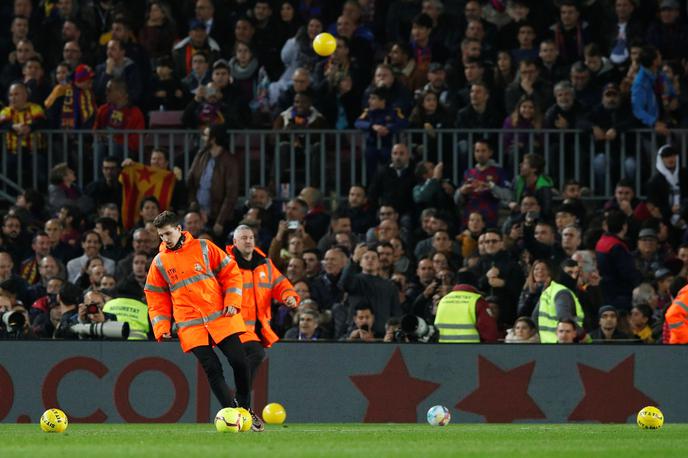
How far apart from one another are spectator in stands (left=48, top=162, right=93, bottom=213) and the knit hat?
53.6 inches

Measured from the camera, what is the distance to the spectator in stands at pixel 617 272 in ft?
68.1

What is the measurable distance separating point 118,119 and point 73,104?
0.70 meters

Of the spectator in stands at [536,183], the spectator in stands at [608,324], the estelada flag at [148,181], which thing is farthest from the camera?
the estelada flag at [148,181]

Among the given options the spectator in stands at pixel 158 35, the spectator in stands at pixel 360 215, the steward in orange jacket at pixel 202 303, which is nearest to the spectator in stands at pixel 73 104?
the spectator in stands at pixel 158 35

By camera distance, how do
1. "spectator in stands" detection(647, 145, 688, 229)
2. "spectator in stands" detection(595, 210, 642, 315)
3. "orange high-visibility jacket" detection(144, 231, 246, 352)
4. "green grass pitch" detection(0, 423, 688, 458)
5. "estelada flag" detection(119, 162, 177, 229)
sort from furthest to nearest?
"estelada flag" detection(119, 162, 177, 229) < "spectator in stands" detection(647, 145, 688, 229) < "spectator in stands" detection(595, 210, 642, 315) < "orange high-visibility jacket" detection(144, 231, 246, 352) < "green grass pitch" detection(0, 423, 688, 458)

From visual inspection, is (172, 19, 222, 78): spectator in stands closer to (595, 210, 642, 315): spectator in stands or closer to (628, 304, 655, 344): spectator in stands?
(595, 210, 642, 315): spectator in stands

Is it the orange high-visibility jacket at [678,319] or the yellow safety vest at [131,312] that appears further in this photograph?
the yellow safety vest at [131,312]

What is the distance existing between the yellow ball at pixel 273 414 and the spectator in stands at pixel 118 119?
7.43 m

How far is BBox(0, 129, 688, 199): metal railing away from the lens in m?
23.1

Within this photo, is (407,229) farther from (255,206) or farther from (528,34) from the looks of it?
(528,34)

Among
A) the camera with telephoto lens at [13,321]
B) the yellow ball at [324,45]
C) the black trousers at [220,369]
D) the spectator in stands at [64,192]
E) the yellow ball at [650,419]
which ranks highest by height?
the yellow ball at [324,45]

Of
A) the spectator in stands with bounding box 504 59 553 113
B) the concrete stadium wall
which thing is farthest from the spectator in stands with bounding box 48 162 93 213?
the spectator in stands with bounding box 504 59 553 113

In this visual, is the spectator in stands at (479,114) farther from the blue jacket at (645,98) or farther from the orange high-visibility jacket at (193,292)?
the orange high-visibility jacket at (193,292)

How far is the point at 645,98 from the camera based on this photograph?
22.8 metres
